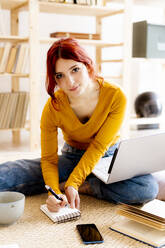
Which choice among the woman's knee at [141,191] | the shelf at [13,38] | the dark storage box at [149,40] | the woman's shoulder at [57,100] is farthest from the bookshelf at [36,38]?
the woman's knee at [141,191]

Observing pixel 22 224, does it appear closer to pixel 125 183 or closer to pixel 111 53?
pixel 125 183

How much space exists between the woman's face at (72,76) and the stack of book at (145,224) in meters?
0.47

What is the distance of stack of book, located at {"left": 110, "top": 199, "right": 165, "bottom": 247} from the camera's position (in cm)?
106

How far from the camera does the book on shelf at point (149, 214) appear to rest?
1065 millimetres

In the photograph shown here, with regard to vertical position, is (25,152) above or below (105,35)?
below

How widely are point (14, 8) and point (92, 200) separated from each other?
1.77 meters

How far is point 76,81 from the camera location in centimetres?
133

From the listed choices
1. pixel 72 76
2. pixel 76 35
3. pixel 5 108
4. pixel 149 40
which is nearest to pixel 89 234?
pixel 72 76

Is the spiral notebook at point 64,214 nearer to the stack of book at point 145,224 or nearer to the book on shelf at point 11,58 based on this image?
the stack of book at point 145,224

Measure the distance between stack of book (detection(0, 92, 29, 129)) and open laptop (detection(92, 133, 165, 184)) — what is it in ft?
4.05

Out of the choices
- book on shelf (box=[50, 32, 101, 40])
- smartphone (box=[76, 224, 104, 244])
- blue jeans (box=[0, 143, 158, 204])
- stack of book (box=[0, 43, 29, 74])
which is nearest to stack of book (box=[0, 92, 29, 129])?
stack of book (box=[0, 43, 29, 74])

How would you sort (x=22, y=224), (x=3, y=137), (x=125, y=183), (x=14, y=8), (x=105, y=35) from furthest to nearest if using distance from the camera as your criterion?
(x=105, y=35) → (x=3, y=137) → (x=14, y=8) → (x=125, y=183) → (x=22, y=224)

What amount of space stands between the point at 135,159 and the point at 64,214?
33 centimetres

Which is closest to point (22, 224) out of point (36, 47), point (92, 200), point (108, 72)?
point (92, 200)
